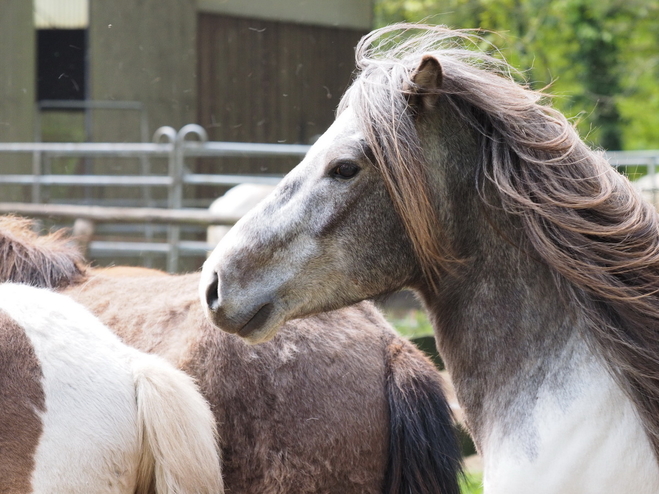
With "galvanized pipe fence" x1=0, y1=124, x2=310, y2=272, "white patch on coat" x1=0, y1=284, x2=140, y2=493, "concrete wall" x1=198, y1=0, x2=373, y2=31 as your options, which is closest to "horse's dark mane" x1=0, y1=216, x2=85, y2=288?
"white patch on coat" x1=0, y1=284, x2=140, y2=493

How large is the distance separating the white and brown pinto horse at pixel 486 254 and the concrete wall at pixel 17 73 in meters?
9.38

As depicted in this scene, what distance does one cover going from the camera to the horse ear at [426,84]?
1654mm

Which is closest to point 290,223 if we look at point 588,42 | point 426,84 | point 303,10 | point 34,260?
point 426,84

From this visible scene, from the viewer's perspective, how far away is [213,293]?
1.78 m

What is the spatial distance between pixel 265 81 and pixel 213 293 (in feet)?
34.2

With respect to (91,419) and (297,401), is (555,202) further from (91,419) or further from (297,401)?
(91,419)

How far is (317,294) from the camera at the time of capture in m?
1.76

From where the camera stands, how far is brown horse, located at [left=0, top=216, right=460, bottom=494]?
80.2 inches

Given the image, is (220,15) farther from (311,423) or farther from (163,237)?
(311,423)

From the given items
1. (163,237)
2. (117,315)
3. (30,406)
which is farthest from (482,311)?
(163,237)

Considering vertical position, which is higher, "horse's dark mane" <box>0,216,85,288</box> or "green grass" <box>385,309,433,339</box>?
"horse's dark mane" <box>0,216,85,288</box>

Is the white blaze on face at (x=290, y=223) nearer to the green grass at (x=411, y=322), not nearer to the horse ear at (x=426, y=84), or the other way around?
the horse ear at (x=426, y=84)

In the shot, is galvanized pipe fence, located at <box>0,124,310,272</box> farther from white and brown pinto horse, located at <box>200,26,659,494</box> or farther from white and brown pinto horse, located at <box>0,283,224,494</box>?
white and brown pinto horse, located at <box>200,26,659,494</box>

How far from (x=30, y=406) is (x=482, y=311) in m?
1.09
